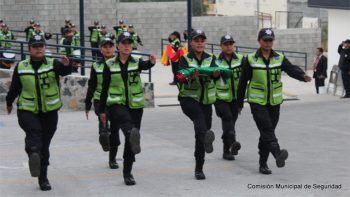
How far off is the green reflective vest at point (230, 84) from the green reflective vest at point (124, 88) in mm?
1844

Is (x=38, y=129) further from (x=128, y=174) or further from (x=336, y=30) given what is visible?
(x=336, y=30)

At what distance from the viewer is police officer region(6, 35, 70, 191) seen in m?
10.2

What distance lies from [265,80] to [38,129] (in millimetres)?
2934

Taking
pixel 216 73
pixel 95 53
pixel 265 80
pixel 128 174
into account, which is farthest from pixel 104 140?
pixel 95 53

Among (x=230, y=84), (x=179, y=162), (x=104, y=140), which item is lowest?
(x=179, y=162)

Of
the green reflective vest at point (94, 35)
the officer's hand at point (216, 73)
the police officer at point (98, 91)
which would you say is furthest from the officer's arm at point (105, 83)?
the green reflective vest at point (94, 35)

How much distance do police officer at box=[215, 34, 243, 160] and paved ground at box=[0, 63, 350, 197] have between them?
0.89ft

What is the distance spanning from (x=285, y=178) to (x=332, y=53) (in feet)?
50.5

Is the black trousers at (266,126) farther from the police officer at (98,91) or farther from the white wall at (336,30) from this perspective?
the white wall at (336,30)

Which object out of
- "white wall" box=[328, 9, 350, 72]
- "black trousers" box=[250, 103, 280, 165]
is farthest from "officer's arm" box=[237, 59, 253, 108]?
"white wall" box=[328, 9, 350, 72]

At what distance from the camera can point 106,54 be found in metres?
12.2

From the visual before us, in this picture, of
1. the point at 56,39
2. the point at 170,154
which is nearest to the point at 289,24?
the point at 56,39

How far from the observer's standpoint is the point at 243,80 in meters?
11.2

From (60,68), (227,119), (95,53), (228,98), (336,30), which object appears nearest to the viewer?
(60,68)
